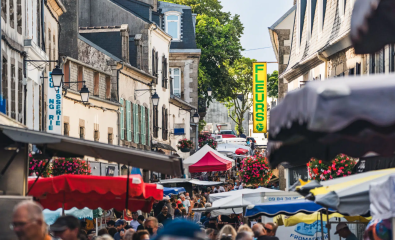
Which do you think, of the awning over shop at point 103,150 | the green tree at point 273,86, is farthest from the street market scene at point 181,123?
the green tree at point 273,86

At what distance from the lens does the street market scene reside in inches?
194

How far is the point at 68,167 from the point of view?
59.0 ft

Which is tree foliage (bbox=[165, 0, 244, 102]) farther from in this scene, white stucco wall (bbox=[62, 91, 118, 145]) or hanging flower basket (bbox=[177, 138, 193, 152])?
white stucco wall (bbox=[62, 91, 118, 145])

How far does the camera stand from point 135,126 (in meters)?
39.0

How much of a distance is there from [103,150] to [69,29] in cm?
2546

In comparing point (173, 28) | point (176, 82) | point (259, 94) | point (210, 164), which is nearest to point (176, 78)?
point (176, 82)

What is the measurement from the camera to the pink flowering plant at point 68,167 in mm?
17812

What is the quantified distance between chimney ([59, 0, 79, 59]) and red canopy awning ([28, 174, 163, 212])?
62.8 feet

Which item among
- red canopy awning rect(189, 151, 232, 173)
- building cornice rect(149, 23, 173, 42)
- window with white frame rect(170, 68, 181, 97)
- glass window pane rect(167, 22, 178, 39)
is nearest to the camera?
red canopy awning rect(189, 151, 232, 173)

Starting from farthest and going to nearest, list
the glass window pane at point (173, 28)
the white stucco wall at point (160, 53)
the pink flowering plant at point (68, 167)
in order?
the glass window pane at point (173, 28) < the white stucco wall at point (160, 53) < the pink flowering plant at point (68, 167)

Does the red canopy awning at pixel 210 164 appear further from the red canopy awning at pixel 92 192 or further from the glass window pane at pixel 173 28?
the glass window pane at pixel 173 28

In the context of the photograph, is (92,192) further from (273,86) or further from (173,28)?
(273,86)

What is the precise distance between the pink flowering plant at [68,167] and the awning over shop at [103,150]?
9.91m

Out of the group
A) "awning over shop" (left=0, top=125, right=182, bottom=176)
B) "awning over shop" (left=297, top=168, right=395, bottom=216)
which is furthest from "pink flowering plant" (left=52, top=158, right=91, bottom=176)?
"awning over shop" (left=0, top=125, right=182, bottom=176)
